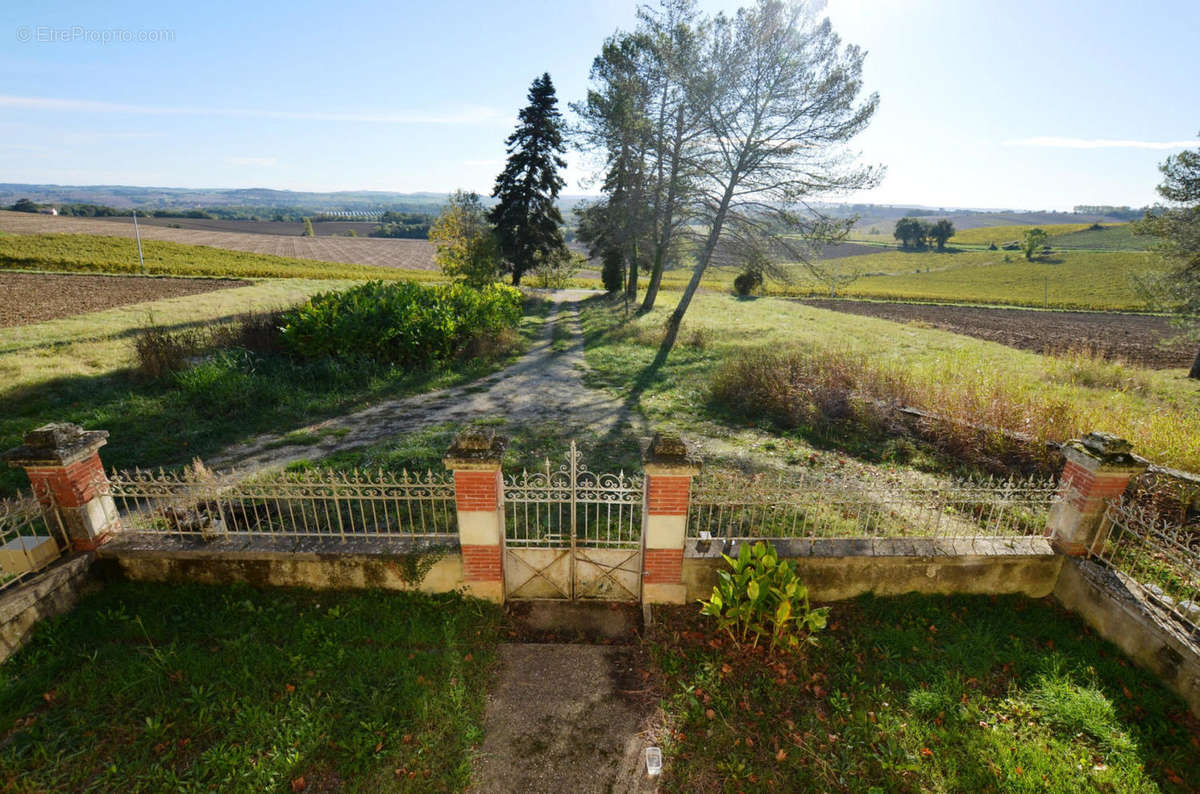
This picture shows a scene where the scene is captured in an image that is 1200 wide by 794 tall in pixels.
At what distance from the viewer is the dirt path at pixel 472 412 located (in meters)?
10.1

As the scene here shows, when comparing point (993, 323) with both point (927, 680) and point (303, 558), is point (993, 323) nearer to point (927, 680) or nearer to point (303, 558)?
point (927, 680)

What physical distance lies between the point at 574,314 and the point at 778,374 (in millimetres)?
19793

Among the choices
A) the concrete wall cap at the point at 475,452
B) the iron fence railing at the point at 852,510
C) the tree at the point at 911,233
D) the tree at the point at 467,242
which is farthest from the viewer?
the tree at the point at 911,233

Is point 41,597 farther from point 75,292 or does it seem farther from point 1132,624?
point 75,292

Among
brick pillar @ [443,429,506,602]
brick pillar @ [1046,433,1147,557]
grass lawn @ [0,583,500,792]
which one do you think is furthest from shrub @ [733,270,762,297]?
grass lawn @ [0,583,500,792]

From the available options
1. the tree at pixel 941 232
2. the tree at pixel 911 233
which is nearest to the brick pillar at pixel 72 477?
the tree at pixel 941 232

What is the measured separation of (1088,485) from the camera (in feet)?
19.3

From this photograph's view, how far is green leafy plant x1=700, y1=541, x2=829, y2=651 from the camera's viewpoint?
519cm

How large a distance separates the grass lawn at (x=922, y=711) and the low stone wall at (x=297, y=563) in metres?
2.70

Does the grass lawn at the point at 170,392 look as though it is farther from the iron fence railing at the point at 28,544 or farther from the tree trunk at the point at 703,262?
the tree trunk at the point at 703,262

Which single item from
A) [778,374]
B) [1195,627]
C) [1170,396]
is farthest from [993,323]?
[1195,627]

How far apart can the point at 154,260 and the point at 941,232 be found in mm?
122881

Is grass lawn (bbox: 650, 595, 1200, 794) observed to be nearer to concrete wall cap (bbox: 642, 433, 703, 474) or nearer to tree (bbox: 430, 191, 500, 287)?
concrete wall cap (bbox: 642, 433, 703, 474)

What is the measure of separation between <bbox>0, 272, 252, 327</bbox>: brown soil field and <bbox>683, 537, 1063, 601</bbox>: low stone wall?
2593 centimetres
